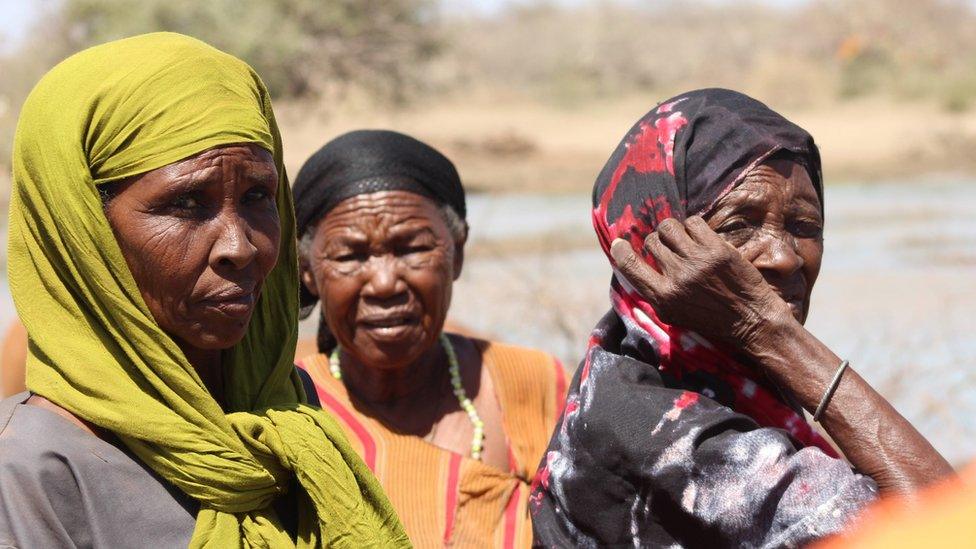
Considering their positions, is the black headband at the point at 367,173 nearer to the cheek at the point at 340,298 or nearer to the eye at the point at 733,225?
the cheek at the point at 340,298

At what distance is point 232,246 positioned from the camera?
2.35m

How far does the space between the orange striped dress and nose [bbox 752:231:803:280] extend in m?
1.19

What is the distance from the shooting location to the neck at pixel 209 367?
2.46 m

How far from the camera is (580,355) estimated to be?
7.38 meters

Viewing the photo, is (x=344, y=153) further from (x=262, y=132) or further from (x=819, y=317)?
(x=819, y=317)

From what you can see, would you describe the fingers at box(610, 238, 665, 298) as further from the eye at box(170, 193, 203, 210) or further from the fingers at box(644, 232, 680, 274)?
the eye at box(170, 193, 203, 210)

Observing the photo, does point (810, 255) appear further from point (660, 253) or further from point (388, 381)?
point (388, 381)

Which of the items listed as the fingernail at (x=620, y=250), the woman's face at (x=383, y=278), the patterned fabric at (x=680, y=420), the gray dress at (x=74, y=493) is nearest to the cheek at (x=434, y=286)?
the woman's face at (x=383, y=278)

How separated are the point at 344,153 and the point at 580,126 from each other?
2321 centimetres

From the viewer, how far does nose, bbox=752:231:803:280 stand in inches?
104

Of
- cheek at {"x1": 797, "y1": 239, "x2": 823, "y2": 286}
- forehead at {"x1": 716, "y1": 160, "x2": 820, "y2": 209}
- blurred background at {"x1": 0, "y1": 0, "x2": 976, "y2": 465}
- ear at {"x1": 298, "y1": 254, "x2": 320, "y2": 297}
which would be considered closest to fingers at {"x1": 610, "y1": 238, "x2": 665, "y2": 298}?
forehead at {"x1": 716, "y1": 160, "x2": 820, "y2": 209}

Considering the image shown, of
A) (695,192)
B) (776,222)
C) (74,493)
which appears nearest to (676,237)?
(695,192)

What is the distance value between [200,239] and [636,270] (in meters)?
0.87

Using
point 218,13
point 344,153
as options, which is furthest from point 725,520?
point 218,13
